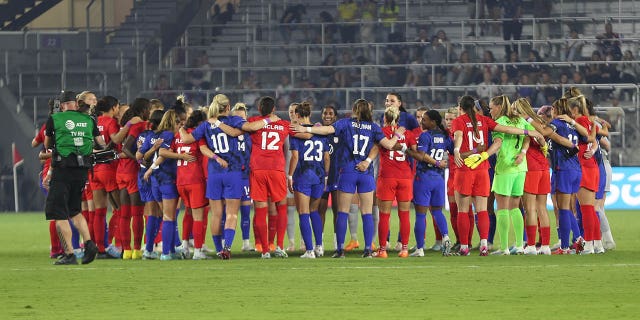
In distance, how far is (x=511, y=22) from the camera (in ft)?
124

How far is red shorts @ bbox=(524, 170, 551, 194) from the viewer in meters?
17.2

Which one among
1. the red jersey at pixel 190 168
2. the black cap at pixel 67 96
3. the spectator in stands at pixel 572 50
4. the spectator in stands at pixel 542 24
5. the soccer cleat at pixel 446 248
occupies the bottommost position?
the soccer cleat at pixel 446 248

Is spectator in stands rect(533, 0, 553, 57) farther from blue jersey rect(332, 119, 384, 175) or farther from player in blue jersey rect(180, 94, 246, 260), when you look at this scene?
player in blue jersey rect(180, 94, 246, 260)

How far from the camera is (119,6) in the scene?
1561 inches

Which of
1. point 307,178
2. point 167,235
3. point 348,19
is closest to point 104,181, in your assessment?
point 167,235

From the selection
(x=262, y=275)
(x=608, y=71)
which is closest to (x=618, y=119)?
(x=608, y=71)

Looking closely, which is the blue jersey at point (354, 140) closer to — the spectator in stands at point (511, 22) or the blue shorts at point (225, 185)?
the blue shorts at point (225, 185)

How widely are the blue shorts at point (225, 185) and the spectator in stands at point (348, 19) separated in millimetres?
22008

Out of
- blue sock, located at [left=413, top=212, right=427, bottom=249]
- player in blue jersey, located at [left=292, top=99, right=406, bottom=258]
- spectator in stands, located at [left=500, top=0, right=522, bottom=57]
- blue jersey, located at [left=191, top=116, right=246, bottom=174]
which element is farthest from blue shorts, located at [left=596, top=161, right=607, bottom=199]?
spectator in stands, located at [left=500, top=0, right=522, bottom=57]

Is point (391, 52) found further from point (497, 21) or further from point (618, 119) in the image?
point (618, 119)

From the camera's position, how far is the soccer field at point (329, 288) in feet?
35.0

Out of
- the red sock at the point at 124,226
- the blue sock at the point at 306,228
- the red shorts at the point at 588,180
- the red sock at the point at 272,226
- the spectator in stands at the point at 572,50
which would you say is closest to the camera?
the blue sock at the point at 306,228

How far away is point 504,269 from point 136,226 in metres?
5.37

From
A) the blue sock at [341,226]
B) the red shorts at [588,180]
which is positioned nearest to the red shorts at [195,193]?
the blue sock at [341,226]
